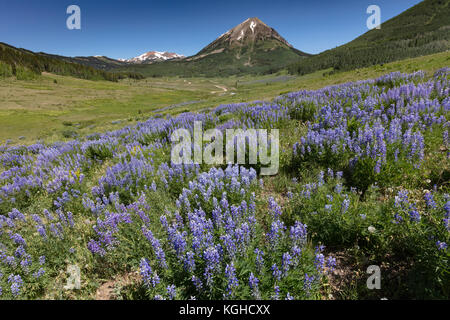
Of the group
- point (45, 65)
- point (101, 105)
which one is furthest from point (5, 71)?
point (101, 105)

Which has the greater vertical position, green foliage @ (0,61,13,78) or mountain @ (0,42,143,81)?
mountain @ (0,42,143,81)

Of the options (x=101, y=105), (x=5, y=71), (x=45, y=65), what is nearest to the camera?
(x=101, y=105)

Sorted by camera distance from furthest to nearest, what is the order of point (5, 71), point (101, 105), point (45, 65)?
point (45, 65), point (5, 71), point (101, 105)

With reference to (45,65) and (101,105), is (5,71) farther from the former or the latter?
(101,105)

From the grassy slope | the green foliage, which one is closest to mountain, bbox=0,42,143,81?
the green foliage

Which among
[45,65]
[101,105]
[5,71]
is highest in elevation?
[45,65]

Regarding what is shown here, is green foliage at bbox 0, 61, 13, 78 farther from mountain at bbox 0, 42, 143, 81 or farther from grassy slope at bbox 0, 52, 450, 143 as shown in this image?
mountain at bbox 0, 42, 143, 81

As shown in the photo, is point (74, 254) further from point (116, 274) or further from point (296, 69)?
point (296, 69)

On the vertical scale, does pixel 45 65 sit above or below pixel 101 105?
above

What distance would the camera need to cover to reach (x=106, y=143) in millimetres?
9398

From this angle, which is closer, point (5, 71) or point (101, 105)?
point (101, 105)

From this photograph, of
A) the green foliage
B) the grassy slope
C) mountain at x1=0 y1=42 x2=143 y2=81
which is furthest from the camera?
mountain at x1=0 y1=42 x2=143 y2=81

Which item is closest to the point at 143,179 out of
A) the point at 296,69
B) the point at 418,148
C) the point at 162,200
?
the point at 162,200
